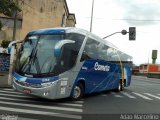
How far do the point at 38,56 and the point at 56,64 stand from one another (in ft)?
2.72

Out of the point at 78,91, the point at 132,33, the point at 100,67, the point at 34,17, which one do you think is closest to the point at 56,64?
the point at 78,91

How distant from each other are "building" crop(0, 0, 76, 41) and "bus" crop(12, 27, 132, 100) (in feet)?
112

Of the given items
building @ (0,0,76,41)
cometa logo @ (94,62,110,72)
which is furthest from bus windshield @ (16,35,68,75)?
building @ (0,0,76,41)

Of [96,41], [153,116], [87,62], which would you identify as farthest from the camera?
[96,41]

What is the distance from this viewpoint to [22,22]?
52.9 m

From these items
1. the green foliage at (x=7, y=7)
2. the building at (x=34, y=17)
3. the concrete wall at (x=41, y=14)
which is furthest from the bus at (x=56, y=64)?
the concrete wall at (x=41, y=14)

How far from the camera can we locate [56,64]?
569 inches

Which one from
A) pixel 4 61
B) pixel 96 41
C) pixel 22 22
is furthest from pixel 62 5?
pixel 96 41

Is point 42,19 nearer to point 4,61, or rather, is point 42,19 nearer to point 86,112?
point 4,61

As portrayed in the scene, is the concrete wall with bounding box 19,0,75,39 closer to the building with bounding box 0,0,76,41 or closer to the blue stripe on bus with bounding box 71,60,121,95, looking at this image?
the building with bounding box 0,0,76,41

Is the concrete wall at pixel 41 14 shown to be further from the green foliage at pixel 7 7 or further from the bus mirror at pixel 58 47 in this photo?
the bus mirror at pixel 58 47

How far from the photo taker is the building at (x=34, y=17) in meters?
52.0

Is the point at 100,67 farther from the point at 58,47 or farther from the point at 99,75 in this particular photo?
the point at 58,47

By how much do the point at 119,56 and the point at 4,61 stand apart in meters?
7.05
